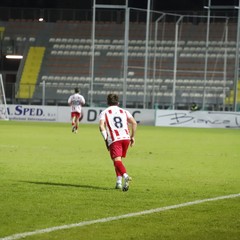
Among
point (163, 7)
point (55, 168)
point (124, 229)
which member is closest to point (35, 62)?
point (163, 7)

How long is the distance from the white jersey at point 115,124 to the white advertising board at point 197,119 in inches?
1198

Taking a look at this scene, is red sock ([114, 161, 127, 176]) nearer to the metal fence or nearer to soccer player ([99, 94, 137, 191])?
soccer player ([99, 94, 137, 191])

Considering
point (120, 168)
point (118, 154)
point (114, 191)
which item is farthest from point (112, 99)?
point (114, 191)

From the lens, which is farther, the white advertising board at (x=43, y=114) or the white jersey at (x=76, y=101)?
the white advertising board at (x=43, y=114)

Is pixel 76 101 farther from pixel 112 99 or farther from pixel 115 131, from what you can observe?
pixel 115 131

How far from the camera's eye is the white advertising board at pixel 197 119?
4381 centimetres

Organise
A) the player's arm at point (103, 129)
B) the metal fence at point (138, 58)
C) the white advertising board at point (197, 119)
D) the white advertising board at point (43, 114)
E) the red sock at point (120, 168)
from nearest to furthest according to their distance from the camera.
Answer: the red sock at point (120, 168)
the player's arm at point (103, 129)
the white advertising board at point (197, 119)
the white advertising board at point (43, 114)
the metal fence at point (138, 58)

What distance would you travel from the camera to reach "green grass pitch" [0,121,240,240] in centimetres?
930

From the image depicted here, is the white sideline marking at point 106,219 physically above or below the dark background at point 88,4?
below

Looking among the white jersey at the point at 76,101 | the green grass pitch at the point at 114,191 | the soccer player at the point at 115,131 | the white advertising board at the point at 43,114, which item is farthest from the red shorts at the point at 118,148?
the white advertising board at the point at 43,114

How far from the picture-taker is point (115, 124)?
1371cm

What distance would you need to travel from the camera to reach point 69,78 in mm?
57688

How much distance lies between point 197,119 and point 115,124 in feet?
102

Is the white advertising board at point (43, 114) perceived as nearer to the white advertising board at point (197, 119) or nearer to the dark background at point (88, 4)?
the white advertising board at point (197, 119)
